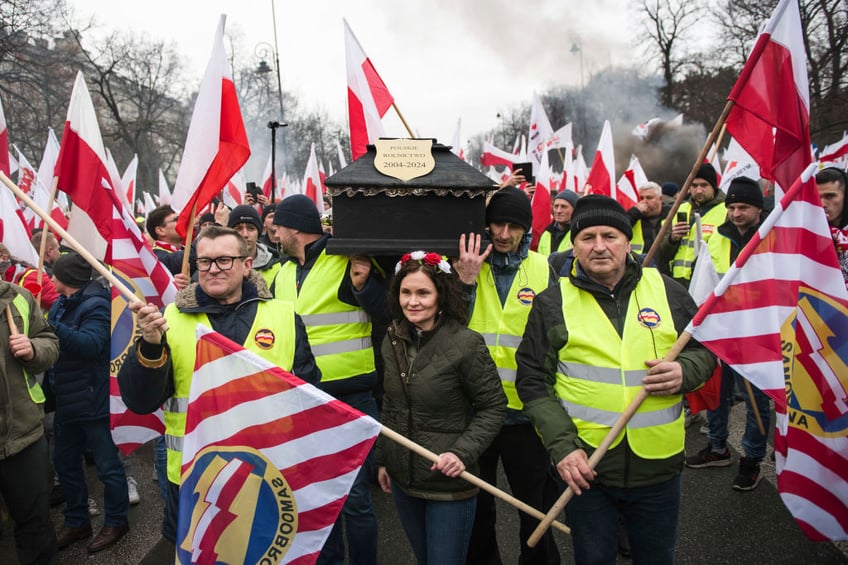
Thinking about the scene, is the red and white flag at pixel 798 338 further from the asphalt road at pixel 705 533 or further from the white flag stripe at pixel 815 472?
the asphalt road at pixel 705 533

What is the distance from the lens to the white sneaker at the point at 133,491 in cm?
440

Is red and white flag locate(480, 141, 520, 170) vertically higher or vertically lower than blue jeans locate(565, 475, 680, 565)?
higher

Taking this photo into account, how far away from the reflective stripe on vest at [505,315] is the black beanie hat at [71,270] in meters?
2.79

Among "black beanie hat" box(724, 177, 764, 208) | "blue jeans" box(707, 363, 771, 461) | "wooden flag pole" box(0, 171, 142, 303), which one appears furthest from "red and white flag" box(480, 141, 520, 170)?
"wooden flag pole" box(0, 171, 142, 303)

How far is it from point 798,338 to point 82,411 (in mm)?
4439

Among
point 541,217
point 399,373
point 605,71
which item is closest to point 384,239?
point 399,373

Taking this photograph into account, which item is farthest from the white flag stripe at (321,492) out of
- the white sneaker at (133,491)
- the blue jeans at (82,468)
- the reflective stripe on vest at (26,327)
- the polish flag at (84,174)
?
the white sneaker at (133,491)

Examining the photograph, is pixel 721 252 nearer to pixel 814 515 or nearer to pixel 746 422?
pixel 746 422

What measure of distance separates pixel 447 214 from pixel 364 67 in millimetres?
2665

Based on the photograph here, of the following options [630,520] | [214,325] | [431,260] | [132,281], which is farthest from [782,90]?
[132,281]

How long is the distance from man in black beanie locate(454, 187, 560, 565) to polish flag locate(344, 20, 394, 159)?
6.21 feet

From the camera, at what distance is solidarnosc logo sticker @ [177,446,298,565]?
207 centimetres

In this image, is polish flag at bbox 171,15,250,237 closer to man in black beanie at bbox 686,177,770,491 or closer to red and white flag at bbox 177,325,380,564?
red and white flag at bbox 177,325,380,564

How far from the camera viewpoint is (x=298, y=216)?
3453mm
